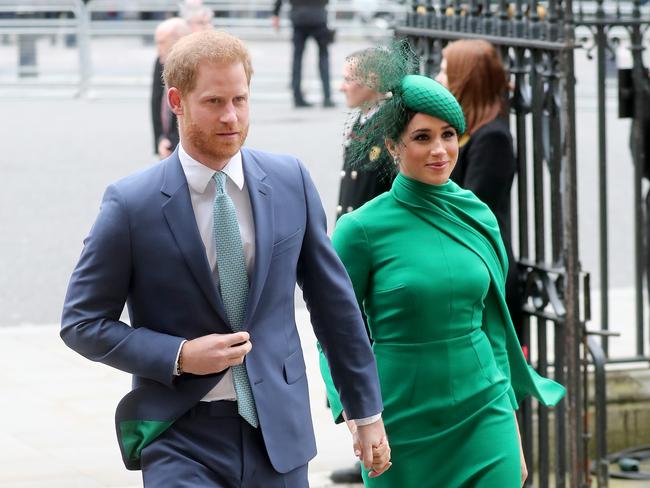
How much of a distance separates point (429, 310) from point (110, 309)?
105 centimetres

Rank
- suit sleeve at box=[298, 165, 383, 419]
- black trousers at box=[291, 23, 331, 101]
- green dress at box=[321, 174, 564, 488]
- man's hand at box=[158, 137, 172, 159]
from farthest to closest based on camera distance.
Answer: black trousers at box=[291, 23, 331, 101] < man's hand at box=[158, 137, 172, 159] < green dress at box=[321, 174, 564, 488] < suit sleeve at box=[298, 165, 383, 419]

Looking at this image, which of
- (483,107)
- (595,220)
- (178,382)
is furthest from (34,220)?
(178,382)

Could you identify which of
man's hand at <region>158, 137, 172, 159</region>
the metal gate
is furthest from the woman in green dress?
man's hand at <region>158, 137, 172, 159</region>

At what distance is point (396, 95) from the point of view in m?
4.32

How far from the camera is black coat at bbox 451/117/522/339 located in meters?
5.69

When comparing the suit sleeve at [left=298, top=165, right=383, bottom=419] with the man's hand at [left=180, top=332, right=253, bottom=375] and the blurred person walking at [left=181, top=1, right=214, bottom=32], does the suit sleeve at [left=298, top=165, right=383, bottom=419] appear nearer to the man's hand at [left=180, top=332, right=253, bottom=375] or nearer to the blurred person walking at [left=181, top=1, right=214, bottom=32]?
the man's hand at [left=180, top=332, right=253, bottom=375]

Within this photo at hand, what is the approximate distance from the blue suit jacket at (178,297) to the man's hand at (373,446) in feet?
0.47

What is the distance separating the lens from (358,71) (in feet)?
14.4

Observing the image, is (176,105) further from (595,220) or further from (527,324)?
(595,220)

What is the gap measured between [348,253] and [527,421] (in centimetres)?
176

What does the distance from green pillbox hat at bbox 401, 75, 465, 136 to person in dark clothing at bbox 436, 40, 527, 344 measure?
140cm

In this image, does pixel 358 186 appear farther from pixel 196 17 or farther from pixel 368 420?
pixel 196 17

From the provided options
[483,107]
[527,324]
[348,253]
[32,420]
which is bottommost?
[32,420]

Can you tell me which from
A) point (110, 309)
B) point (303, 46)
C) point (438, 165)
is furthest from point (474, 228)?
point (303, 46)
